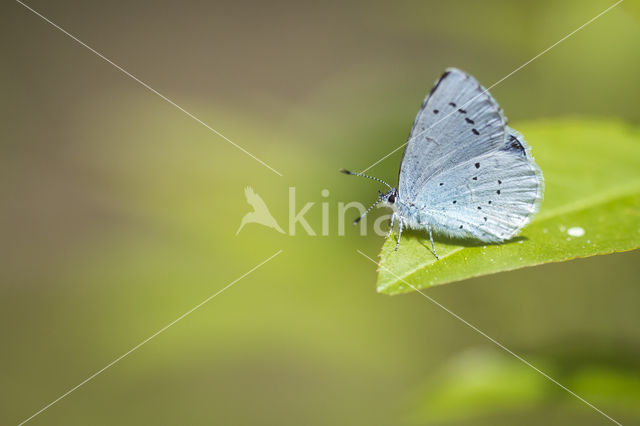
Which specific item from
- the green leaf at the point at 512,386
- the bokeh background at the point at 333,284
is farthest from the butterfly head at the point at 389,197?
the green leaf at the point at 512,386

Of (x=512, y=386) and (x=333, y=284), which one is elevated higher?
(x=333, y=284)

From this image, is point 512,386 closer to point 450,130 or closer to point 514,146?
point 514,146

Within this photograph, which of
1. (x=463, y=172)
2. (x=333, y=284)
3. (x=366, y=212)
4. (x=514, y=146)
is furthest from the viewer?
(x=366, y=212)

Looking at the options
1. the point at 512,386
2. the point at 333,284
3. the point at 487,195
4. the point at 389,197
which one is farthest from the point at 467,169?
the point at 512,386

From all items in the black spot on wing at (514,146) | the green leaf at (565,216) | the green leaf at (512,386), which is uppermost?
the black spot on wing at (514,146)

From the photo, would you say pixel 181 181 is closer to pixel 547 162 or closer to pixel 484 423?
pixel 547 162

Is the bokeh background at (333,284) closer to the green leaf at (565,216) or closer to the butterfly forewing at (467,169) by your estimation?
the butterfly forewing at (467,169)

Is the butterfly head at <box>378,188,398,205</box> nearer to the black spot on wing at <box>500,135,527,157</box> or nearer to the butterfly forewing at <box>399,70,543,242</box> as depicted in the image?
the butterfly forewing at <box>399,70,543,242</box>
